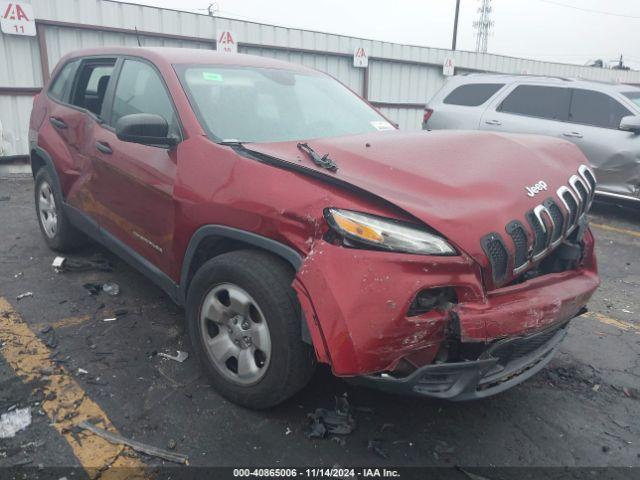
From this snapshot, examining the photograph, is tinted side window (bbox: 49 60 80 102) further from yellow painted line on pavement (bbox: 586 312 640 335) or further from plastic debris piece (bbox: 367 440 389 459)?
yellow painted line on pavement (bbox: 586 312 640 335)

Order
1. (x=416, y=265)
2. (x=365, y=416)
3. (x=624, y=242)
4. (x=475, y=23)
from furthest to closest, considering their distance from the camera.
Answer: (x=475, y=23)
(x=624, y=242)
(x=365, y=416)
(x=416, y=265)

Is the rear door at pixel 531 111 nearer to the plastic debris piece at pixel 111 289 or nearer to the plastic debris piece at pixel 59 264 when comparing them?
the plastic debris piece at pixel 111 289

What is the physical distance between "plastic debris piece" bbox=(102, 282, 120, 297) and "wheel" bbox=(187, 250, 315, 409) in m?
1.44

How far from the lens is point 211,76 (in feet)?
10.2

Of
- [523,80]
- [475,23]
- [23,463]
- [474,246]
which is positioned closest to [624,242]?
[523,80]

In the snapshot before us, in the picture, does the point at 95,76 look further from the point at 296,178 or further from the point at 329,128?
the point at 296,178

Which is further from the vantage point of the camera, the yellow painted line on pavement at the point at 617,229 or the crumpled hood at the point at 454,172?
the yellow painted line on pavement at the point at 617,229

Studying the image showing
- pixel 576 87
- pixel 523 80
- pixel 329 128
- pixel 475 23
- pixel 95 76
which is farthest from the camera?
pixel 475 23

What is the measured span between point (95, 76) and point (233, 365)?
106 inches

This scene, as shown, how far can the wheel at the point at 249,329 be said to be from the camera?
2.19 meters

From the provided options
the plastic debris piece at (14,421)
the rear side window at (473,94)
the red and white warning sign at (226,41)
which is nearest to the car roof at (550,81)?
the rear side window at (473,94)

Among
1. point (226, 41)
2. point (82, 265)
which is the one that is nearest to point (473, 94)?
point (226, 41)

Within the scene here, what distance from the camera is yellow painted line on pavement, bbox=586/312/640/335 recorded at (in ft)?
12.1

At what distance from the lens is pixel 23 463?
7.07ft
